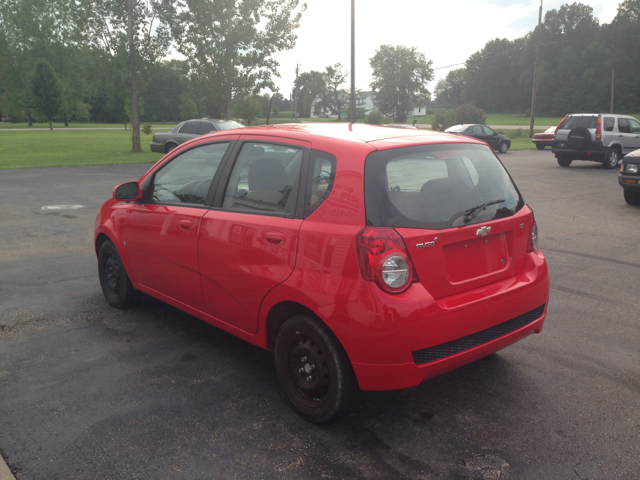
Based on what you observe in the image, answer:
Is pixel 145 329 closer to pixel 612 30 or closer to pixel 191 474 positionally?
pixel 191 474

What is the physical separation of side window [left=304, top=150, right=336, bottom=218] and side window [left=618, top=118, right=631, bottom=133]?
2075cm

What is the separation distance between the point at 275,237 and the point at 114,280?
2644mm

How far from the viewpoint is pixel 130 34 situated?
25875mm

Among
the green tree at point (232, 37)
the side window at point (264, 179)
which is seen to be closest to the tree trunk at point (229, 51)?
the green tree at point (232, 37)

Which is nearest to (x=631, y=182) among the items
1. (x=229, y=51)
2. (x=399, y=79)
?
(x=229, y=51)

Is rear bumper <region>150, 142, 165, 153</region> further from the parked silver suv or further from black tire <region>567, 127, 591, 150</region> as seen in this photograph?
black tire <region>567, 127, 591, 150</region>

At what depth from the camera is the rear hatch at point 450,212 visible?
305 centimetres

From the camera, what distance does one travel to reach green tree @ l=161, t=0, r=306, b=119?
87.1ft

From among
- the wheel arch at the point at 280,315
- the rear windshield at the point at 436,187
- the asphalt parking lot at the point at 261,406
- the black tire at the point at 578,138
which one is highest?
the black tire at the point at 578,138

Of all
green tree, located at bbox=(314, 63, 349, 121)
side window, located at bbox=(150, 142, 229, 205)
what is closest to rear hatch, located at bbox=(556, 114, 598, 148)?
side window, located at bbox=(150, 142, 229, 205)

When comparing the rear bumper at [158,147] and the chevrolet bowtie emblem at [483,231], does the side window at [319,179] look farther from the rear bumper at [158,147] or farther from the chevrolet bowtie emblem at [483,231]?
the rear bumper at [158,147]

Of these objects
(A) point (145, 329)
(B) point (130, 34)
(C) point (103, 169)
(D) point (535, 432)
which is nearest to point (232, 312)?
(A) point (145, 329)

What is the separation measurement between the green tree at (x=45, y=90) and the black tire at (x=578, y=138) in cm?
6880

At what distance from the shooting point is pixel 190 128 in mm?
24156
